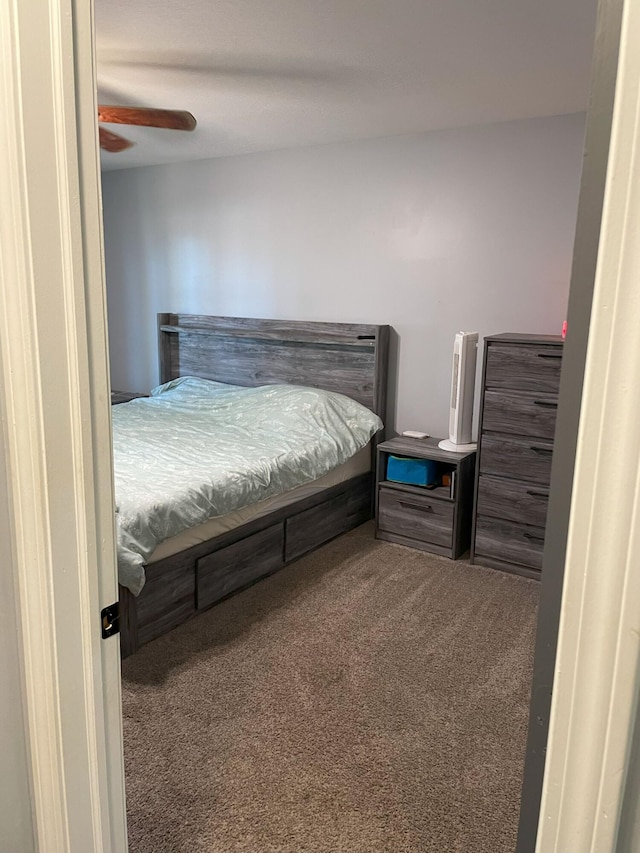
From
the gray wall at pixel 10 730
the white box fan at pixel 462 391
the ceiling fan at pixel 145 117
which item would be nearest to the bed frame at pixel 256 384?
the white box fan at pixel 462 391

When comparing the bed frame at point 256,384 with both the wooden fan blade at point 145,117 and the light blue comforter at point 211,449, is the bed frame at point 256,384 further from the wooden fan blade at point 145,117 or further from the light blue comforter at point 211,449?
the wooden fan blade at point 145,117

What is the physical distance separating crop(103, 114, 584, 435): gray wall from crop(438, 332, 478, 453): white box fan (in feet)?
0.82

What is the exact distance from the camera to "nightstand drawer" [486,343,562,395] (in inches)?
125

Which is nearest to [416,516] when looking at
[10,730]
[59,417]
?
[10,730]

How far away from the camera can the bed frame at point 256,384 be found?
8.97ft

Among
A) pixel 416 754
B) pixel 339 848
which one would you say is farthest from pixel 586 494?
pixel 416 754

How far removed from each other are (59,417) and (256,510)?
89.5 inches

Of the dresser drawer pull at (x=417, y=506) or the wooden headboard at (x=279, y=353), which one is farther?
the wooden headboard at (x=279, y=353)

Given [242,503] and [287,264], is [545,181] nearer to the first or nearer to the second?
[287,264]

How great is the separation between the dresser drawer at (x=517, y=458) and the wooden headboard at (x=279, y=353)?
0.90 meters

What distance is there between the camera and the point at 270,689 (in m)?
2.41

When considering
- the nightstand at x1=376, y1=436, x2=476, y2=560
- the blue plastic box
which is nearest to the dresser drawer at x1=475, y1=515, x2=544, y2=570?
the nightstand at x1=376, y1=436, x2=476, y2=560

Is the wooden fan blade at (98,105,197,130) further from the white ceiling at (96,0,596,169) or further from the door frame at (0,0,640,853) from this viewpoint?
the door frame at (0,0,640,853)

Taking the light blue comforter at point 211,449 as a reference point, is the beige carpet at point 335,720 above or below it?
below
